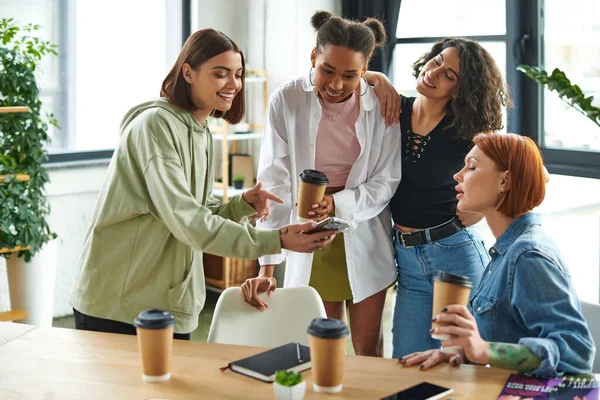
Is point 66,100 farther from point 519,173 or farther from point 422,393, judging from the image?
point 422,393

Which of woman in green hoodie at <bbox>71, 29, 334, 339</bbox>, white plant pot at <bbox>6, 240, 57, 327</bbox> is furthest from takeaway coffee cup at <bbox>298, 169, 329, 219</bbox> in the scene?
white plant pot at <bbox>6, 240, 57, 327</bbox>

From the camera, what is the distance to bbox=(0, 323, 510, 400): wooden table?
6.10 feet

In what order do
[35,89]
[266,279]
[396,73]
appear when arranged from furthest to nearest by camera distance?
[396,73]
[35,89]
[266,279]

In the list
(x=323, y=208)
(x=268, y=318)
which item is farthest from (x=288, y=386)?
(x=323, y=208)

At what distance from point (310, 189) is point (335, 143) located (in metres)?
0.39

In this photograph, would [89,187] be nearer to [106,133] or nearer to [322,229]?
[106,133]

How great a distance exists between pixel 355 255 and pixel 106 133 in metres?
2.92

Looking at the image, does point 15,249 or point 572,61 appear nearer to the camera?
point 15,249

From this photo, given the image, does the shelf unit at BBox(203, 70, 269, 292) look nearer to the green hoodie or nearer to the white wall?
the white wall

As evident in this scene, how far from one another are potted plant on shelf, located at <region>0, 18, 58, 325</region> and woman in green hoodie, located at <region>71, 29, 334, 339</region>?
1.93 metres

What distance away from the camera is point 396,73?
17.8 ft

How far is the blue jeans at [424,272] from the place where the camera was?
272 centimetres

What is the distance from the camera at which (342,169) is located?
283cm

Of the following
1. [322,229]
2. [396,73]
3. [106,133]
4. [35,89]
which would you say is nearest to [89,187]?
[106,133]
